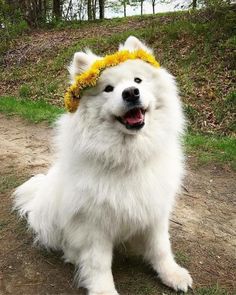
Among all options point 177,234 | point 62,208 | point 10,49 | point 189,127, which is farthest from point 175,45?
point 62,208

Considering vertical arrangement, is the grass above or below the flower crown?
below

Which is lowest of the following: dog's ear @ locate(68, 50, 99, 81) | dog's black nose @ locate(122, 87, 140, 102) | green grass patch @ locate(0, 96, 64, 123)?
green grass patch @ locate(0, 96, 64, 123)

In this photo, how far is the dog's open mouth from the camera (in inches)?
99.4

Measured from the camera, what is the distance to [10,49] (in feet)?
39.3

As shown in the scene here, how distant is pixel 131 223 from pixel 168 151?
542 mm

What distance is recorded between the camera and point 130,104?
248 cm

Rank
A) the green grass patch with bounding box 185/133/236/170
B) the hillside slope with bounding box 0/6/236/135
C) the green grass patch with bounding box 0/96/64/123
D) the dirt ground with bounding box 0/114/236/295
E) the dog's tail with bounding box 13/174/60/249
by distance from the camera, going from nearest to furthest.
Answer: the dirt ground with bounding box 0/114/236/295
the dog's tail with bounding box 13/174/60/249
the green grass patch with bounding box 185/133/236/170
the green grass patch with bounding box 0/96/64/123
the hillside slope with bounding box 0/6/236/135

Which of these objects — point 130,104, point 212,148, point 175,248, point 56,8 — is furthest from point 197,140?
point 56,8

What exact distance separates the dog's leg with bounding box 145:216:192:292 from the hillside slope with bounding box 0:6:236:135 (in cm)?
368

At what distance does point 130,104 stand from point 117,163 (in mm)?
388

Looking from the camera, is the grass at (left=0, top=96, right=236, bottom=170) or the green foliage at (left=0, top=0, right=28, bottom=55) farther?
the green foliage at (left=0, top=0, right=28, bottom=55)

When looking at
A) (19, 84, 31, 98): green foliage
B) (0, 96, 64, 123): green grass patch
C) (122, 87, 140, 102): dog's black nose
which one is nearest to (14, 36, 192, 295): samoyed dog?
(122, 87, 140, 102): dog's black nose

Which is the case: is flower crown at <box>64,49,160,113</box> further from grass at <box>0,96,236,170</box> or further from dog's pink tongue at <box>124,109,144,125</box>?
grass at <box>0,96,236,170</box>

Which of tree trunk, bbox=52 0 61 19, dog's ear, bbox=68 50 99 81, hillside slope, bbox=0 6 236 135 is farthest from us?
tree trunk, bbox=52 0 61 19
